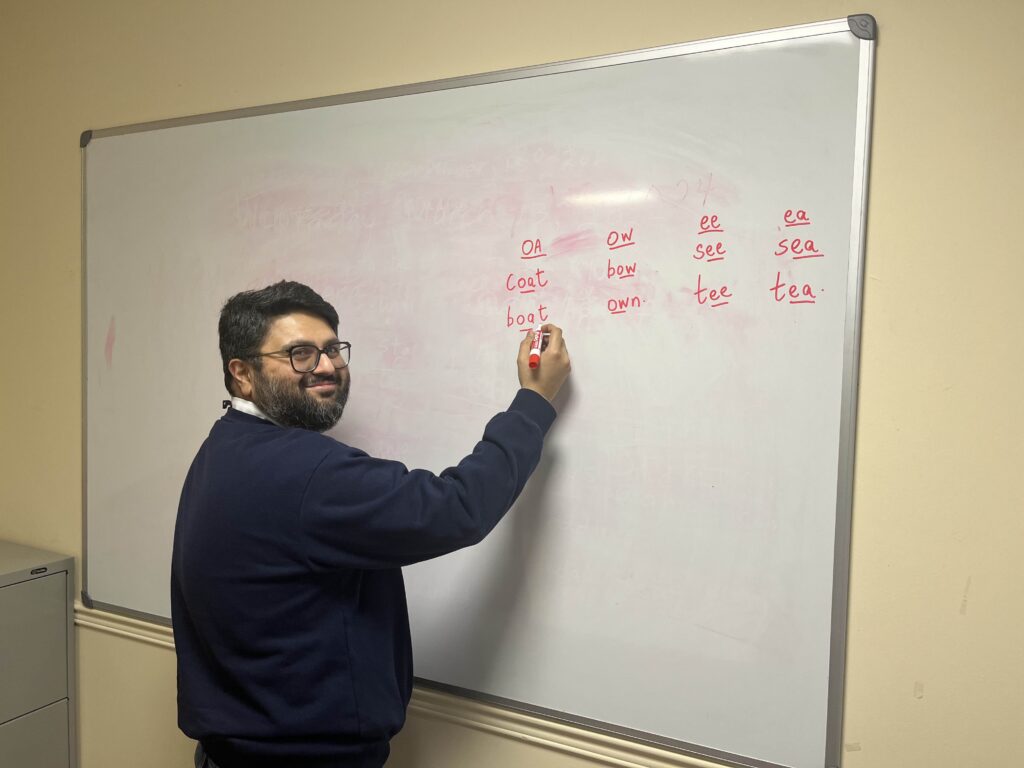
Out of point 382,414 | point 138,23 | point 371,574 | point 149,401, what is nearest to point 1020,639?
point 371,574

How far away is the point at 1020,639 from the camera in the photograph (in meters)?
1.05

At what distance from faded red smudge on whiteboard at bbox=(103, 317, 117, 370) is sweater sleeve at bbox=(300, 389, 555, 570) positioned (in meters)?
1.05

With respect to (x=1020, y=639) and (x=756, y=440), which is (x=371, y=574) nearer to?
(x=756, y=440)

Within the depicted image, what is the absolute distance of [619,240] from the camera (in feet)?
4.10

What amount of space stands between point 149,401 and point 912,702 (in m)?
1.68

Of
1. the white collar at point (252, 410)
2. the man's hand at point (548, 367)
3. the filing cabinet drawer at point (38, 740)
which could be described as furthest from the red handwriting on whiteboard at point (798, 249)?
the filing cabinet drawer at point (38, 740)

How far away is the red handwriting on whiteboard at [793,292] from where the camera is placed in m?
1.13

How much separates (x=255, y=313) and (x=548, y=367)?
493mm

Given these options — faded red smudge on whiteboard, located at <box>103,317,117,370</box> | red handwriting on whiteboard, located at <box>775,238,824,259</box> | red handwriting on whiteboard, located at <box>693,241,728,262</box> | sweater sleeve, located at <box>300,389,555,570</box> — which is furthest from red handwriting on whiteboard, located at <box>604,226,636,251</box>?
faded red smudge on whiteboard, located at <box>103,317,117,370</box>

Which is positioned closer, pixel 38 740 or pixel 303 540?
pixel 303 540

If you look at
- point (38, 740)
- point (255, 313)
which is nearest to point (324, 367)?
point (255, 313)

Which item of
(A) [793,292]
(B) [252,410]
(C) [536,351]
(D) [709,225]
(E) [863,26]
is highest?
(E) [863,26]

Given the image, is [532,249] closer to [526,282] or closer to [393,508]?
[526,282]

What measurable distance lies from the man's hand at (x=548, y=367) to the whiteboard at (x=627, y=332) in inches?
1.8
